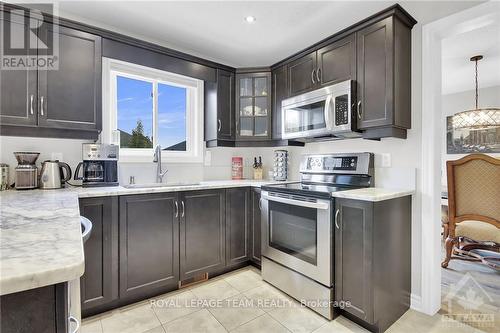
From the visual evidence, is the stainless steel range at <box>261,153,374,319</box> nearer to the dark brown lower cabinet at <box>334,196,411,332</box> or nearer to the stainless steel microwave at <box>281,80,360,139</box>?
the dark brown lower cabinet at <box>334,196,411,332</box>

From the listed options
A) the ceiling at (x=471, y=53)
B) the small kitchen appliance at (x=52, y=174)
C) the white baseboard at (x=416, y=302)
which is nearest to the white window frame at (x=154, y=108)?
the small kitchen appliance at (x=52, y=174)

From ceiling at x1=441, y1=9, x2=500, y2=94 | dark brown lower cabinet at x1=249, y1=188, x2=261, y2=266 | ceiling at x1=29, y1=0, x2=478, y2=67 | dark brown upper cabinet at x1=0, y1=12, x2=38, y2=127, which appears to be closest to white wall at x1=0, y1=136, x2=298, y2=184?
dark brown upper cabinet at x1=0, y1=12, x2=38, y2=127

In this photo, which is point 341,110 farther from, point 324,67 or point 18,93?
point 18,93

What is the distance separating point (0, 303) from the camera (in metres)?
0.46

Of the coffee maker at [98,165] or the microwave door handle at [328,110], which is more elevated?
the microwave door handle at [328,110]

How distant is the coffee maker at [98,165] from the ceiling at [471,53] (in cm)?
292

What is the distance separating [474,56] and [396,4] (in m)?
2.00

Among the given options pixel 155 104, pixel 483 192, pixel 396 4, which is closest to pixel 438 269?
pixel 483 192

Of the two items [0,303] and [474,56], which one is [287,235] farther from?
[474,56]

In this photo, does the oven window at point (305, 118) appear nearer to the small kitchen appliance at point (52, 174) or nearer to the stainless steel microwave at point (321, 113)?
the stainless steel microwave at point (321, 113)

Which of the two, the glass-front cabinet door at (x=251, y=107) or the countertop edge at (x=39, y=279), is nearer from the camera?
the countertop edge at (x=39, y=279)

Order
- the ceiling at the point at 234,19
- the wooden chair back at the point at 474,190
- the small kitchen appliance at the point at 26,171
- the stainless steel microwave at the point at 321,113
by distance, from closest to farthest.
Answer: the small kitchen appliance at the point at 26,171 < the ceiling at the point at 234,19 < the stainless steel microwave at the point at 321,113 < the wooden chair back at the point at 474,190

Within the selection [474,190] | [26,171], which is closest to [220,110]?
[26,171]

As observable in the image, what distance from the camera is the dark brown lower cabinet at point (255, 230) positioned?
2.63 meters
